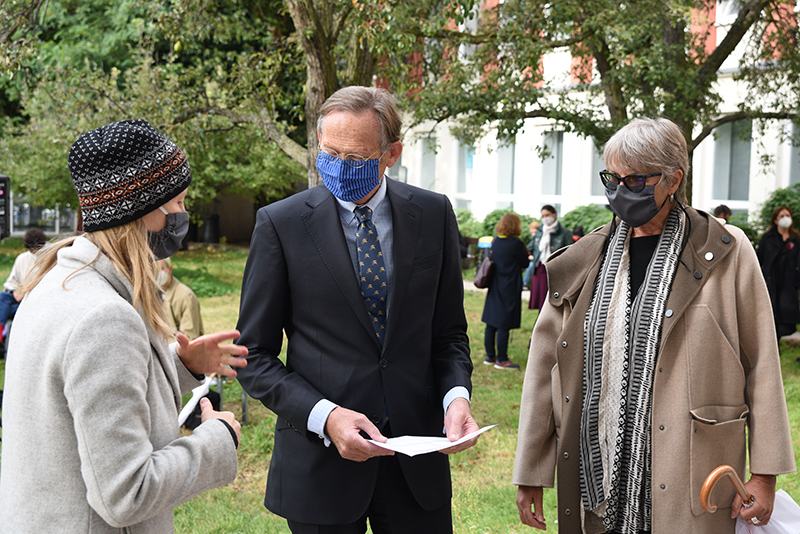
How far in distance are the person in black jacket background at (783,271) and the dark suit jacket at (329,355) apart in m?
8.25

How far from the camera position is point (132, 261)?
5.84 ft

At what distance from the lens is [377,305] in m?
2.48

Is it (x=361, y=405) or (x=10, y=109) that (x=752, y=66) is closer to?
(x=361, y=405)

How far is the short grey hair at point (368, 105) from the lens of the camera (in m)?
2.53

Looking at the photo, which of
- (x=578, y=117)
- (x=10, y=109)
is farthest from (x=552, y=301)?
(x=10, y=109)

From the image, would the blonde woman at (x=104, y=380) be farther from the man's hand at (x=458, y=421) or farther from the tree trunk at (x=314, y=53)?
the tree trunk at (x=314, y=53)

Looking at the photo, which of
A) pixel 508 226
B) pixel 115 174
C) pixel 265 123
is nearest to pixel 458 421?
pixel 115 174

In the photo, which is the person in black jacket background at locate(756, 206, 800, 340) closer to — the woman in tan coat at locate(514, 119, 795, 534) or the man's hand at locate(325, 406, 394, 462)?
the woman in tan coat at locate(514, 119, 795, 534)

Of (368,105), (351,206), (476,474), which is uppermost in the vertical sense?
(368,105)

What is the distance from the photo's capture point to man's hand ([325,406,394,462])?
219 cm

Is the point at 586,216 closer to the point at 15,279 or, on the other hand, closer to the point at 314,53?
the point at 314,53

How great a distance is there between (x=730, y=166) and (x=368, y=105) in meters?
15.2

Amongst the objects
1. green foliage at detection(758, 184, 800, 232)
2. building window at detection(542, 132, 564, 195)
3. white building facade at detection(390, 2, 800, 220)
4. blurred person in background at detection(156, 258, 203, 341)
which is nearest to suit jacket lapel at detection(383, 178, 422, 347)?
blurred person in background at detection(156, 258, 203, 341)

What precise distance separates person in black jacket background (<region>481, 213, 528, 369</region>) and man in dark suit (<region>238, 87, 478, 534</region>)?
22.1 feet
